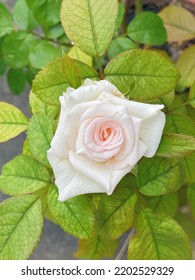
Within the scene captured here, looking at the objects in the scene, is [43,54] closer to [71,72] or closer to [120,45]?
[120,45]

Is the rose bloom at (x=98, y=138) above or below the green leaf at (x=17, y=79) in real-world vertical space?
above

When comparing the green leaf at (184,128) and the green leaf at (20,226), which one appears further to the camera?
the green leaf at (184,128)

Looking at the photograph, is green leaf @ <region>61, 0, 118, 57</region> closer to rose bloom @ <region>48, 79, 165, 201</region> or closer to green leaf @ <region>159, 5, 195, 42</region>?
rose bloom @ <region>48, 79, 165, 201</region>

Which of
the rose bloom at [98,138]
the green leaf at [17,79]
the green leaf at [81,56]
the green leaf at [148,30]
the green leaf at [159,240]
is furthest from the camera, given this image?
the green leaf at [17,79]

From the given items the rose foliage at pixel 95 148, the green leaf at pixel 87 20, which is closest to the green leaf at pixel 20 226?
the rose foliage at pixel 95 148

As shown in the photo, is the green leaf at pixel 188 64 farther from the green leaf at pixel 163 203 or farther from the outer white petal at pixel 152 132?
the outer white petal at pixel 152 132

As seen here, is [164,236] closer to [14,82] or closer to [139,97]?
[139,97]
